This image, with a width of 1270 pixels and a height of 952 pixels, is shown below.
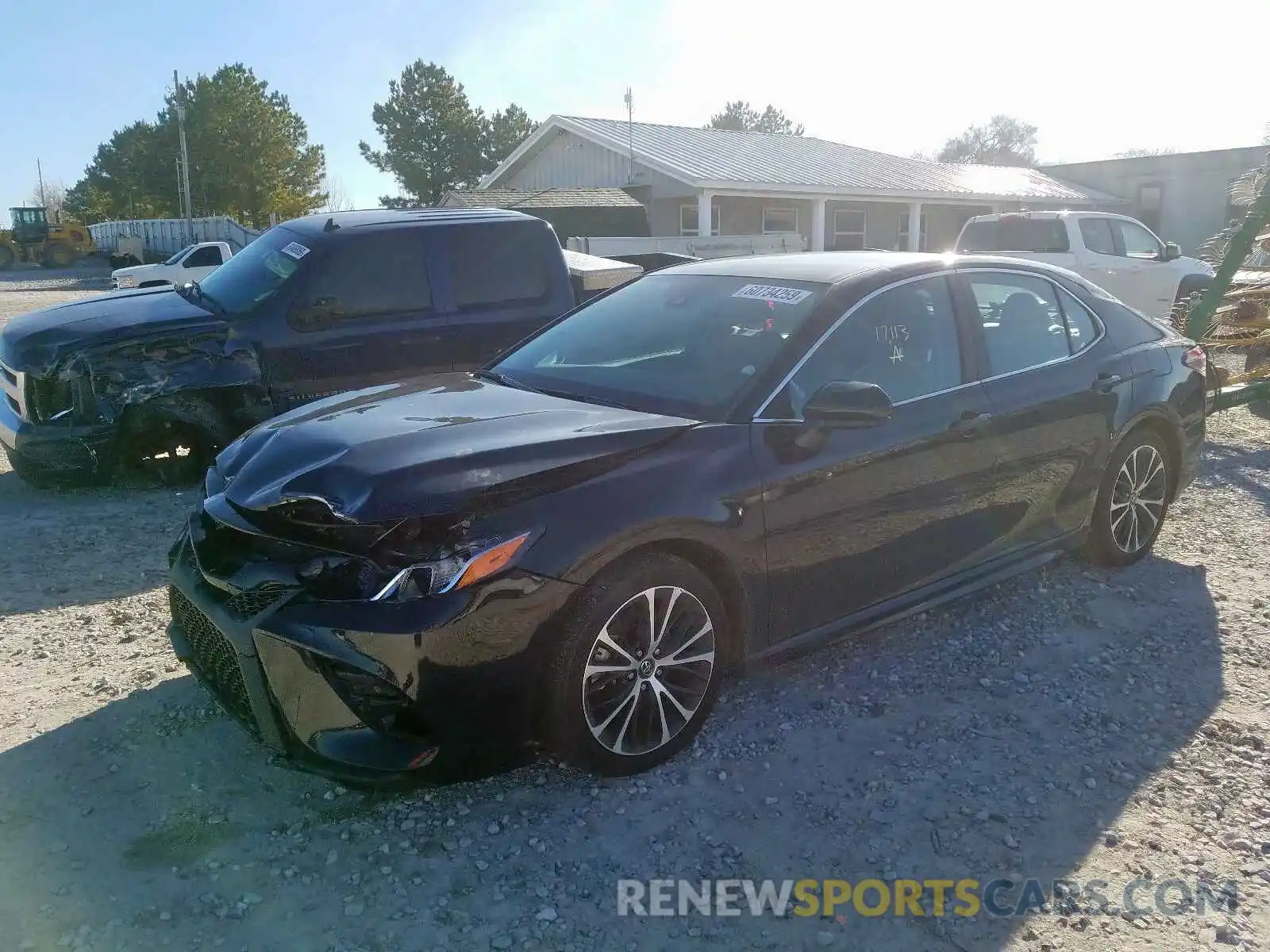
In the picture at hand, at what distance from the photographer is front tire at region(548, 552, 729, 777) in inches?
122

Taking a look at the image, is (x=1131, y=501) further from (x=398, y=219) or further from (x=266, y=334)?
(x=266, y=334)

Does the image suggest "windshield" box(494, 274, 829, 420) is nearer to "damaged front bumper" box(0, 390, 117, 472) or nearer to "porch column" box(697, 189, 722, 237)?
"damaged front bumper" box(0, 390, 117, 472)

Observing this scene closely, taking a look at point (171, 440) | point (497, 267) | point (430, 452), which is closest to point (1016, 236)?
point (497, 267)

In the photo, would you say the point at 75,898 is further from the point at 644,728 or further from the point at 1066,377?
the point at 1066,377

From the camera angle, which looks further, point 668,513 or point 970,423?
point 970,423

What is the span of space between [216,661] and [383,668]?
30.5 inches

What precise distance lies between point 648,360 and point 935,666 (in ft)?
5.80

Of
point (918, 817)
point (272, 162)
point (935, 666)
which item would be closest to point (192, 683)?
point (918, 817)

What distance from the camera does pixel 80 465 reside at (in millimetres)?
6316

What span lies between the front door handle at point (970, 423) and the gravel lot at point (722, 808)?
0.97m

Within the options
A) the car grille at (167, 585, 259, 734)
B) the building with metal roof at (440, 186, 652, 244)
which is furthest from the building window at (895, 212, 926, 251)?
the car grille at (167, 585, 259, 734)

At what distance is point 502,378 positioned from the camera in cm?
432

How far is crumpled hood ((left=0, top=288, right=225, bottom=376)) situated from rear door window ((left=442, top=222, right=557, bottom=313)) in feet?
5.29

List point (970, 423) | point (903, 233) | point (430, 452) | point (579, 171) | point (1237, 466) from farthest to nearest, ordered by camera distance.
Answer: point (903, 233)
point (579, 171)
point (1237, 466)
point (970, 423)
point (430, 452)
